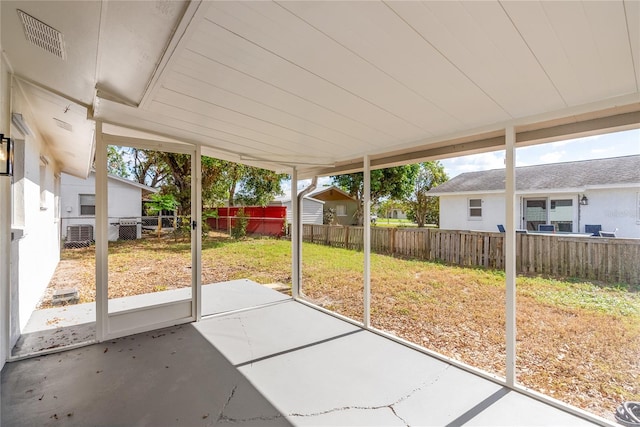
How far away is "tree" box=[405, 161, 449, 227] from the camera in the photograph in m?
12.7

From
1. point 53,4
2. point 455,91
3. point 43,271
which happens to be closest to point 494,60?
point 455,91

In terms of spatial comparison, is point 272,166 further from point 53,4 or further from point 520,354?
point 520,354

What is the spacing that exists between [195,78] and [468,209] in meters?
9.69

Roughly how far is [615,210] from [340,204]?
437 inches

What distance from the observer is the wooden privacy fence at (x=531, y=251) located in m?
4.80

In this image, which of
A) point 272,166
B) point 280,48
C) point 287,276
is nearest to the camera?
point 280,48

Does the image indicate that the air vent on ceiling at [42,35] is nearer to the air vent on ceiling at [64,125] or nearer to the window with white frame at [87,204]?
the air vent on ceiling at [64,125]

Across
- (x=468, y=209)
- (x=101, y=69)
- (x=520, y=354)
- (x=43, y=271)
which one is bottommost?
(x=520, y=354)

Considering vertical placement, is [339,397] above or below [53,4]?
below

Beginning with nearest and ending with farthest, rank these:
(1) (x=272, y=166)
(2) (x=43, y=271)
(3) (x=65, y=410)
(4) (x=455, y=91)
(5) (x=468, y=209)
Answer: (4) (x=455, y=91) < (3) (x=65, y=410) < (2) (x=43, y=271) < (1) (x=272, y=166) < (5) (x=468, y=209)

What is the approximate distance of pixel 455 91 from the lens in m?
1.87

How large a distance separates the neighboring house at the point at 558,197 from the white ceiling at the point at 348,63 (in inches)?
258

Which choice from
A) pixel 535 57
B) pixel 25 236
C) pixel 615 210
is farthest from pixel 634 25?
pixel 615 210

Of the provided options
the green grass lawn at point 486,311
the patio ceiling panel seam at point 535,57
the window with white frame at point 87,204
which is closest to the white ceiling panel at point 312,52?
the patio ceiling panel seam at point 535,57
